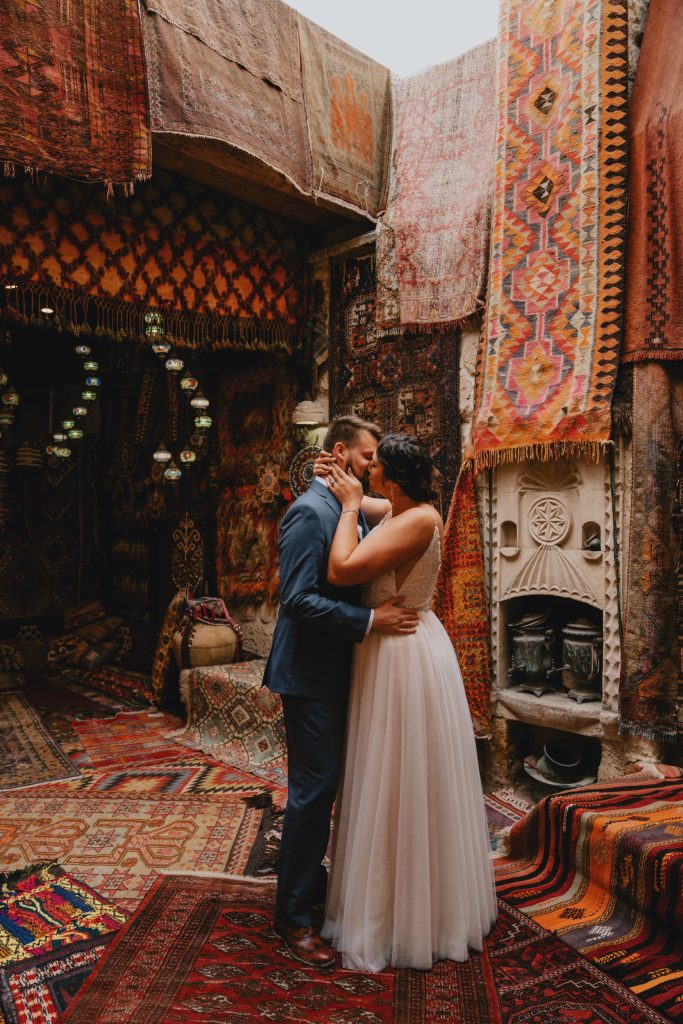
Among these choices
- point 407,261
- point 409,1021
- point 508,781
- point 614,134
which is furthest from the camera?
point 407,261

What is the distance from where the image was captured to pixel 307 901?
9.01ft

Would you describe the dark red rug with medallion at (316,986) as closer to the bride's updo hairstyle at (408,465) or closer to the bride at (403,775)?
the bride at (403,775)

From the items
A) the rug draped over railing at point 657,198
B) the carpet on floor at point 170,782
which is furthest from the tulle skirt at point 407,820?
the rug draped over railing at point 657,198

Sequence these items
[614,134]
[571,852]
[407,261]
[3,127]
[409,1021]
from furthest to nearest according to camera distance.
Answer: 1. [407,261]
2. [614,134]
3. [3,127]
4. [571,852]
5. [409,1021]

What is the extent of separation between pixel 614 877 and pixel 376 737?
1341 mm

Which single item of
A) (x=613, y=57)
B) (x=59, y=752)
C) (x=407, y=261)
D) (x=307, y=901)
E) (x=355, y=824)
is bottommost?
(x=59, y=752)

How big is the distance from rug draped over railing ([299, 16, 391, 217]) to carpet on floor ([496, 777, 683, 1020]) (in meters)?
4.38

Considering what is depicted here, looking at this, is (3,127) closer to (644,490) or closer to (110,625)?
(644,490)

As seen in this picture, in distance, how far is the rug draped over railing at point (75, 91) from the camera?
381cm

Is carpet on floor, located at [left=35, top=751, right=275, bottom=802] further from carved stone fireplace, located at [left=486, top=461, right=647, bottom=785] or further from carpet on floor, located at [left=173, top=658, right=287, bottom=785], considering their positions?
carved stone fireplace, located at [left=486, top=461, right=647, bottom=785]

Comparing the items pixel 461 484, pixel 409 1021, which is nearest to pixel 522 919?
pixel 409 1021

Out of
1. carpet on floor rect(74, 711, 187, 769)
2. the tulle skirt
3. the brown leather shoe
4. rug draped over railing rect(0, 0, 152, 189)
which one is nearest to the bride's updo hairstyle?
the tulle skirt

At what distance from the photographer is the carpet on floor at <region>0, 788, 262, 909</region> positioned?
352 centimetres

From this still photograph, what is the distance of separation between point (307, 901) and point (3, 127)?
4.01 meters
